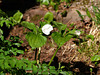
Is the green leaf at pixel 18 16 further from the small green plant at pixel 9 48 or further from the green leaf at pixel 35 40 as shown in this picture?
the green leaf at pixel 35 40

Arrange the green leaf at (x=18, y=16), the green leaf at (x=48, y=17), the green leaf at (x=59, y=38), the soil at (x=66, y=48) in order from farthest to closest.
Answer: the green leaf at (x=18, y=16)
the green leaf at (x=48, y=17)
the soil at (x=66, y=48)
the green leaf at (x=59, y=38)

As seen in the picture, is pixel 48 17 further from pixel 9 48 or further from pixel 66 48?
pixel 9 48

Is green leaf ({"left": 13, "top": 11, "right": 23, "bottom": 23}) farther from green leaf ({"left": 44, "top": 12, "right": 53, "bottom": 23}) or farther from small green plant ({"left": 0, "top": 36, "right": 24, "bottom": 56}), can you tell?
small green plant ({"left": 0, "top": 36, "right": 24, "bottom": 56})

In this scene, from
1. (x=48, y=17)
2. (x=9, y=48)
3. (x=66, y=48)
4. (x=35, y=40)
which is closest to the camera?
(x=9, y=48)

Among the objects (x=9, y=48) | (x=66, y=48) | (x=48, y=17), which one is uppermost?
(x=48, y=17)

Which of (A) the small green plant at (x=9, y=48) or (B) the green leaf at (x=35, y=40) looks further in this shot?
(B) the green leaf at (x=35, y=40)

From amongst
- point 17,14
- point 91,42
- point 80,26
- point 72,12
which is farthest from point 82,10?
point 17,14

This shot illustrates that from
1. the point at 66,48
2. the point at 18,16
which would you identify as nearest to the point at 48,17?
the point at 18,16

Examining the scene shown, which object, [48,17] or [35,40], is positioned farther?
[48,17]

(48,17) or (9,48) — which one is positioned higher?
(48,17)

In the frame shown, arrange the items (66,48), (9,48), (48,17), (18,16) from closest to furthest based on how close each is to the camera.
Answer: (9,48), (66,48), (48,17), (18,16)

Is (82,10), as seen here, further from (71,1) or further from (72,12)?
(71,1)

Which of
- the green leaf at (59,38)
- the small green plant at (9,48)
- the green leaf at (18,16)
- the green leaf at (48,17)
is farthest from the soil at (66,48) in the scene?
the small green plant at (9,48)
